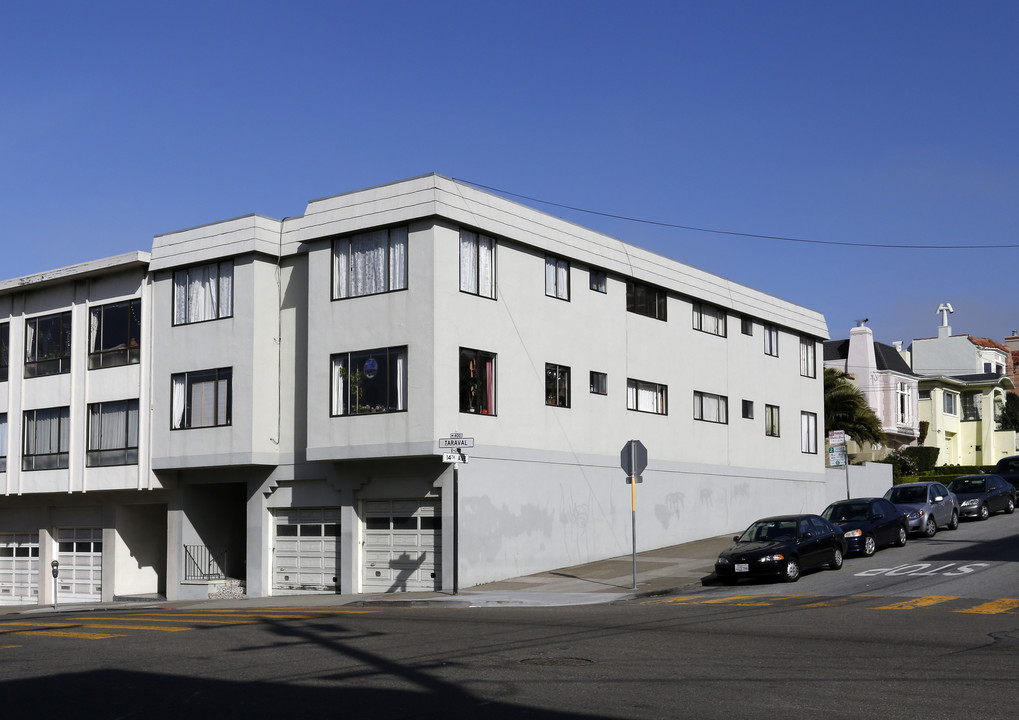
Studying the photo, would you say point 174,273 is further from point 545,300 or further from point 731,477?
point 731,477

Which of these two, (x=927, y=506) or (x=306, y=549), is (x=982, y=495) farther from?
(x=306, y=549)

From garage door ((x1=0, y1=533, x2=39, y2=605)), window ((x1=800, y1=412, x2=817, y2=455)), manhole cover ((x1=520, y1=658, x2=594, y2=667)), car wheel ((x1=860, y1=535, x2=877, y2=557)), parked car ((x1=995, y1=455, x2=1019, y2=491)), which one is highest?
window ((x1=800, y1=412, x2=817, y2=455))

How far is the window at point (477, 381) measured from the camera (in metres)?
27.5

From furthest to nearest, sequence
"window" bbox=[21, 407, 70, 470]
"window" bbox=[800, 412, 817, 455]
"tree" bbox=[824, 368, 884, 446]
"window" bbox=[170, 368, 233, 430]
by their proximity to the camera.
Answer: "tree" bbox=[824, 368, 884, 446], "window" bbox=[800, 412, 817, 455], "window" bbox=[21, 407, 70, 470], "window" bbox=[170, 368, 233, 430]

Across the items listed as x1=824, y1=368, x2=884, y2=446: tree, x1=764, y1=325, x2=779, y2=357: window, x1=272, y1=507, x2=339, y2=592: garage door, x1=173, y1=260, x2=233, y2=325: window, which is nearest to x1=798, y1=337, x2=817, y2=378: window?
x1=764, y1=325, x2=779, y2=357: window

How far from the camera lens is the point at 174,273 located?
32.3m

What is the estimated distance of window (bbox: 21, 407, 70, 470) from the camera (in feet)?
116

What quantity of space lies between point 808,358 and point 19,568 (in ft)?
96.3

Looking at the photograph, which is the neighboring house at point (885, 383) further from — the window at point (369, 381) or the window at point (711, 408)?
the window at point (369, 381)

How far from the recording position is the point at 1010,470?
42.2 m

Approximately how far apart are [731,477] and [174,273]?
61.7 feet

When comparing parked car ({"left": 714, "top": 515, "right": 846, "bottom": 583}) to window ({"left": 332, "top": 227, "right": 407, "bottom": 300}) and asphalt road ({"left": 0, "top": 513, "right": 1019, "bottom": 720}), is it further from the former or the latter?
window ({"left": 332, "top": 227, "right": 407, "bottom": 300})

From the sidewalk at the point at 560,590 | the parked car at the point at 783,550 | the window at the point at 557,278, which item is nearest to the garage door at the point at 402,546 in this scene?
the sidewalk at the point at 560,590

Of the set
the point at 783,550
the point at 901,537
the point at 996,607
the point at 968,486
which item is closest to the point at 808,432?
the point at 968,486
